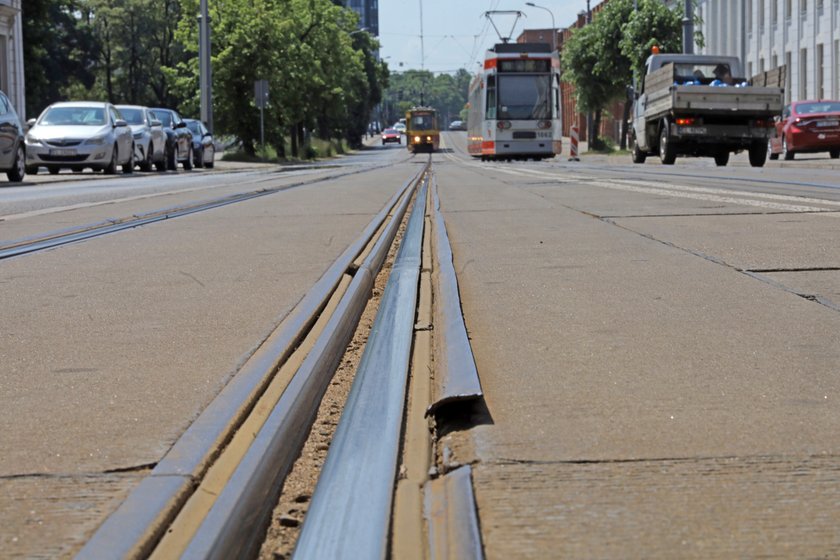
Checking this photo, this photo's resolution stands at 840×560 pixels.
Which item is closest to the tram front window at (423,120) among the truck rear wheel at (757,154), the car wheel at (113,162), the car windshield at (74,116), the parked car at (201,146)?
the parked car at (201,146)

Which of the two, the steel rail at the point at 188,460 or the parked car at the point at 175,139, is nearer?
Answer: the steel rail at the point at 188,460

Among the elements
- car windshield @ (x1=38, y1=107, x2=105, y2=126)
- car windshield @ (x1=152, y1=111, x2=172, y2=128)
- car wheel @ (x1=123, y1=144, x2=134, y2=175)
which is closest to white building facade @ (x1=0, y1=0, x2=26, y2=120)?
car windshield @ (x1=152, y1=111, x2=172, y2=128)

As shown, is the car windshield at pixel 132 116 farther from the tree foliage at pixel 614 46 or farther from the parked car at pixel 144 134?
the tree foliage at pixel 614 46

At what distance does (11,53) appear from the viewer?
4938cm

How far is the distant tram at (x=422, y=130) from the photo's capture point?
8294cm

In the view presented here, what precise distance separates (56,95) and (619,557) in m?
91.4

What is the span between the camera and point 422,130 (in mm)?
83375

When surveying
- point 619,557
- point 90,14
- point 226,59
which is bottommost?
point 619,557

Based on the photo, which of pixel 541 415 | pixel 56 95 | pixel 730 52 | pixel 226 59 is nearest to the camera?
pixel 541 415

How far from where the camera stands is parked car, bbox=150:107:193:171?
104ft

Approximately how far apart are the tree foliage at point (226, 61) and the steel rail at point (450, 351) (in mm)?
47599

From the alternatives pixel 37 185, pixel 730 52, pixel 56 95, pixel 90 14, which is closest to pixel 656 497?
pixel 37 185

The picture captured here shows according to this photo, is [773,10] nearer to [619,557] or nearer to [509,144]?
[509,144]

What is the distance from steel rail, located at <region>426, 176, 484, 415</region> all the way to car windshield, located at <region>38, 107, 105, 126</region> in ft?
68.1
